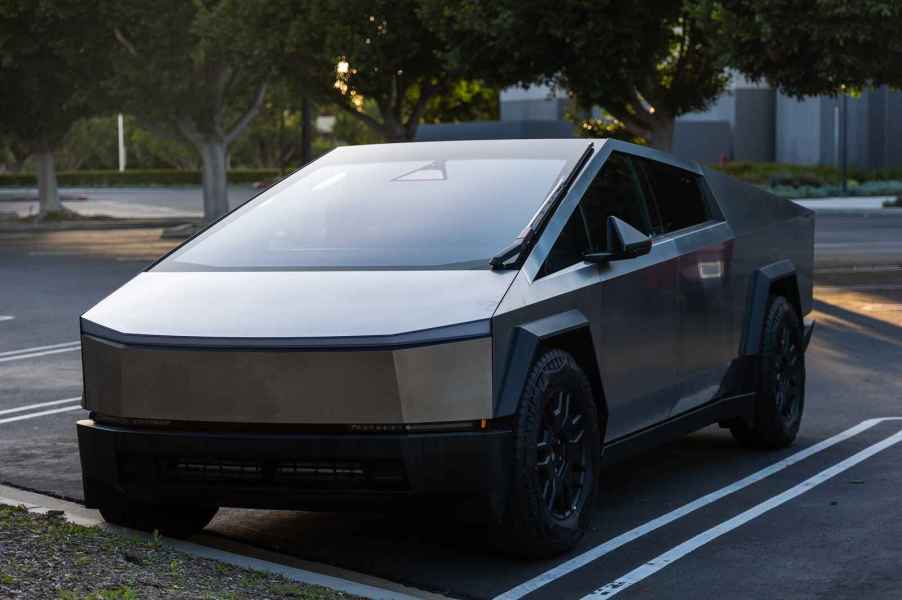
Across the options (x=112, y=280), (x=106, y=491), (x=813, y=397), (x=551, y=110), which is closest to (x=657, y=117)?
(x=112, y=280)

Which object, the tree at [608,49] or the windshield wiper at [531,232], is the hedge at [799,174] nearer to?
the tree at [608,49]

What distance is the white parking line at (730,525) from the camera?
6.33 metres

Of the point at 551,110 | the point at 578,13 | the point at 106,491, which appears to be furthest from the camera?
the point at 551,110

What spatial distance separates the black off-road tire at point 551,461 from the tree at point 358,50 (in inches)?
1033

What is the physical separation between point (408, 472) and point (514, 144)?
226 centimetres

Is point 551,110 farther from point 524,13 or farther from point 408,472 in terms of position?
point 408,472

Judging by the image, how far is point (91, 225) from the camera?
43.9 m

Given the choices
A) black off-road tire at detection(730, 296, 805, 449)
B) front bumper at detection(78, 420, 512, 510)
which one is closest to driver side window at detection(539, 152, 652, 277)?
front bumper at detection(78, 420, 512, 510)

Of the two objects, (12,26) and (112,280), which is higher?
(12,26)

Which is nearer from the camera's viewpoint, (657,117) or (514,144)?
(514,144)

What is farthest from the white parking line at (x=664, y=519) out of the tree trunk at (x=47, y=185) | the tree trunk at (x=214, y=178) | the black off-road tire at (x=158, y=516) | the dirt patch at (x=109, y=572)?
the tree trunk at (x=47, y=185)

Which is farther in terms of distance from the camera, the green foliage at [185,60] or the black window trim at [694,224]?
the green foliage at [185,60]

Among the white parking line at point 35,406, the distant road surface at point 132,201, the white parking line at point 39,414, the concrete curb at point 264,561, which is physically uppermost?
the concrete curb at point 264,561

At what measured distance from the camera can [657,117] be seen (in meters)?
28.8
